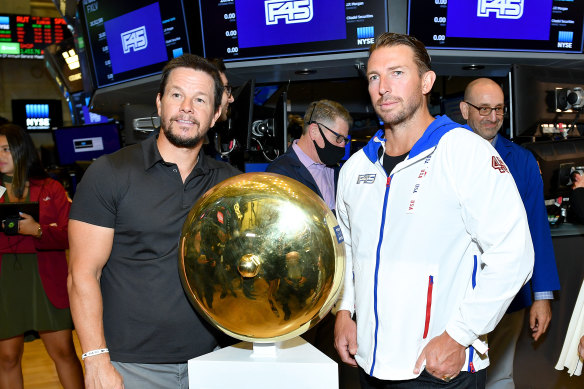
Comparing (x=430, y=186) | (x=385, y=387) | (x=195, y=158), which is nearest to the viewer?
(x=430, y=186)

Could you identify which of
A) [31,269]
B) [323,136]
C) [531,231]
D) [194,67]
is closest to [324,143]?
[323,136]

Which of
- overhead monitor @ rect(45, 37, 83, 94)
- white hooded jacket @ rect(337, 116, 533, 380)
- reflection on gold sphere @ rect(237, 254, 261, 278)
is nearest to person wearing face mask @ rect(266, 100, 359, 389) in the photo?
white hooded jacket @ rect(337, 116, 533, 380)

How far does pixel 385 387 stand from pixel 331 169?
197cm

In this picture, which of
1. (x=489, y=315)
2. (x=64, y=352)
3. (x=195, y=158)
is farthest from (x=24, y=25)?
(x=489, y=315)

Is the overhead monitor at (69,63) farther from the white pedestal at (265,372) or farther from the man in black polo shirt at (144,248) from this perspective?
the white pedestal at (265,372)

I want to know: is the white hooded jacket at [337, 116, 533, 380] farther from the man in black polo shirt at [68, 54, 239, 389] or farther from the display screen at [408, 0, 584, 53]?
the display screen at [408, 0, 584, 53]

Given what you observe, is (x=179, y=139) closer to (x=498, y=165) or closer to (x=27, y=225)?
(x=498, y=165)

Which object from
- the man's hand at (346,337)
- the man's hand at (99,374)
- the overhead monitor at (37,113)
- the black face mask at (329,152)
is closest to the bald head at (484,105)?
the black face mask at (329,152)

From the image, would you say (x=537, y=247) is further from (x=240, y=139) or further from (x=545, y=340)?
(x=240, y=139)

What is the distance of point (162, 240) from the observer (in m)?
1.73

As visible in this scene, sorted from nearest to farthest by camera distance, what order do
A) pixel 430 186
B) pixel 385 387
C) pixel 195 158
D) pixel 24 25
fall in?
pixel 430 186 → pixel 385 387 → pixel 195 158 → pixel 24 25

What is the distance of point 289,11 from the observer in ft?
11.2

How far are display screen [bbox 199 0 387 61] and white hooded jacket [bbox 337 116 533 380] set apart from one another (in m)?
1.80

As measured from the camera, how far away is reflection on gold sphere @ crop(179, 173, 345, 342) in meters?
1.19
